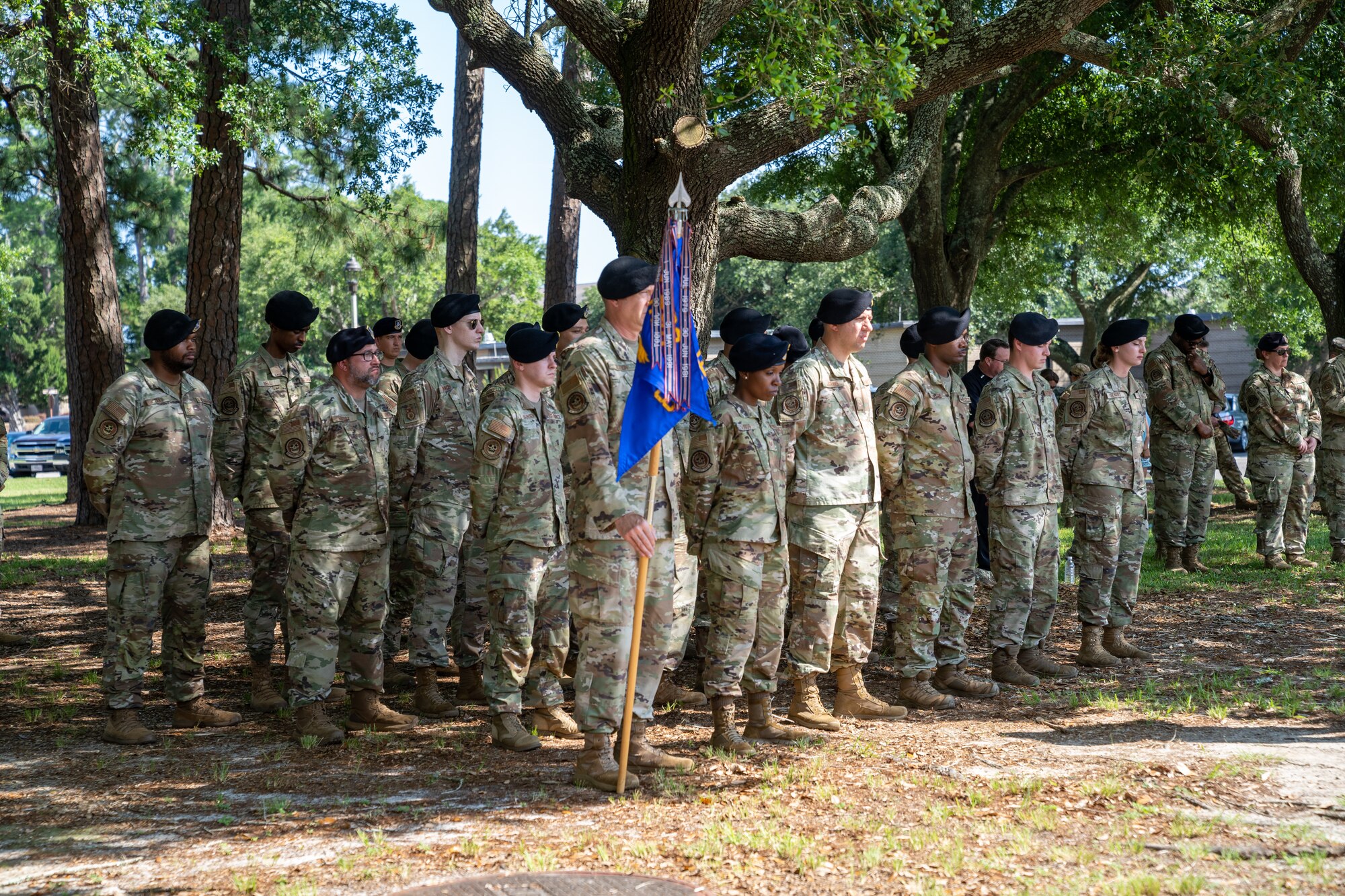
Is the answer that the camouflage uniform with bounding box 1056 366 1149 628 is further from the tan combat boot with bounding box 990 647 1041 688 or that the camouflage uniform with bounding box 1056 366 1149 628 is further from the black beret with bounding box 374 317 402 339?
the black beret with bounding box 374 317 402 339

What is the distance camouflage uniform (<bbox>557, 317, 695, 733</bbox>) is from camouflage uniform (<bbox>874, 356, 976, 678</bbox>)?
213cm

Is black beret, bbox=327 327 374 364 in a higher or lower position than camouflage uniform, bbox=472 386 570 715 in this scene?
higher

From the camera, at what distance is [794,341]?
8148mm

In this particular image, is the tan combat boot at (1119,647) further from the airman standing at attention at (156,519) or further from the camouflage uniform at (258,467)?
the airman standing at attention at (156,519)

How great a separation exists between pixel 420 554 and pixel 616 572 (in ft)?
6.89

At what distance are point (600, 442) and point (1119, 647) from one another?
4.78 meters

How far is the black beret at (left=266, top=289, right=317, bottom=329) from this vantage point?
7.39 m

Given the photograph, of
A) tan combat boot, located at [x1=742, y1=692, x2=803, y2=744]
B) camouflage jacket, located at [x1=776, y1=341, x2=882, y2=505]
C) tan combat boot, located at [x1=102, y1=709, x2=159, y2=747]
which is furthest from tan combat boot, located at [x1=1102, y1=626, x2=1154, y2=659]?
tan combat boot, located at [x1=102, y1=709, x2=159, y2=747]

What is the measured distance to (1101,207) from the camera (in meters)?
19.9

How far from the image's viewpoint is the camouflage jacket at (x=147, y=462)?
658 centimetres

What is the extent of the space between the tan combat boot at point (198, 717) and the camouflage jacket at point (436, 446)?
1516 mm

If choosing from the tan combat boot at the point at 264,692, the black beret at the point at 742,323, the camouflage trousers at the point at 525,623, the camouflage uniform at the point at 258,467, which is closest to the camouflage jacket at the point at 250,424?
the camouflage uniform at the point at 258,467

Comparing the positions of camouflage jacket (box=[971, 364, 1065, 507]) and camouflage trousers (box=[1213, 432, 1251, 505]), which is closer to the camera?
camouflage jacket (box=[971, 364, 1065, 507])

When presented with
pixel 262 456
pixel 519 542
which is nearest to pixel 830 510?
pixel 519 542
